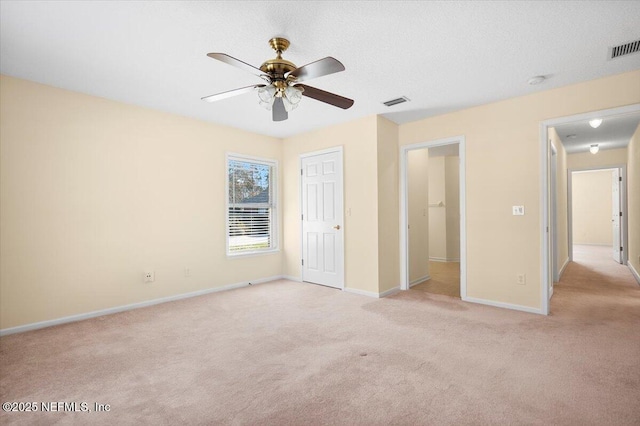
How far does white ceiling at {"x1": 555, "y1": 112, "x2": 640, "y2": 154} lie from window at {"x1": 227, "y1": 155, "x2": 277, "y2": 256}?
179 inches

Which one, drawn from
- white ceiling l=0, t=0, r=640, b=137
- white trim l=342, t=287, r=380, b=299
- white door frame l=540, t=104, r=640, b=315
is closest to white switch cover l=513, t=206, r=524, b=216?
white door frame l=540, t=104, r=640, b=315

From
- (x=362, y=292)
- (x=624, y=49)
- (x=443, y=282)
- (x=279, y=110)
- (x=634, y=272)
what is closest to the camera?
(x=624, y=49)

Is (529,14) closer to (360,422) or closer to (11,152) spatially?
(360,422)

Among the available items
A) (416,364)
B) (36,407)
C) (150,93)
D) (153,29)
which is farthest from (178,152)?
(416,364)

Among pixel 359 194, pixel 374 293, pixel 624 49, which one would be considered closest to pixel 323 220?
pixel 359 194

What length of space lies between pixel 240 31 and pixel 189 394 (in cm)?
264

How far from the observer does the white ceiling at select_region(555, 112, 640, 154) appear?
4836 millimetres

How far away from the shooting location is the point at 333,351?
109 inches

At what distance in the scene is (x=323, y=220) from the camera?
5242mm

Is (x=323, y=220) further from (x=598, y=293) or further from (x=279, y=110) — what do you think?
(x=598, y=293)

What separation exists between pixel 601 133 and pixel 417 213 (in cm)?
349

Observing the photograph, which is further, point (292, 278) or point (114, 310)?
point (292, 278)

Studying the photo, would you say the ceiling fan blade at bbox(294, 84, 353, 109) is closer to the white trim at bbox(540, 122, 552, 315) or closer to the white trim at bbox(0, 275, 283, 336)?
the white trim at bbox(540, 122, 552, 315)

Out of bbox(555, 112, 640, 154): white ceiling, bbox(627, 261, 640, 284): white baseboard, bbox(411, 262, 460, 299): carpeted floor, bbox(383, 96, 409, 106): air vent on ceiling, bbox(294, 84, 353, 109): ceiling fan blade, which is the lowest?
bbox(411, 262, 460, 299): carpeted floor
